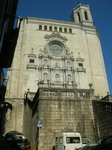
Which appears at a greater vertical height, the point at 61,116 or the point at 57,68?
the point at 57,68

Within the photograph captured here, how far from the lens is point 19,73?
28.9 meters

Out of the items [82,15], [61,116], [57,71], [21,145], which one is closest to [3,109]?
[57,71]

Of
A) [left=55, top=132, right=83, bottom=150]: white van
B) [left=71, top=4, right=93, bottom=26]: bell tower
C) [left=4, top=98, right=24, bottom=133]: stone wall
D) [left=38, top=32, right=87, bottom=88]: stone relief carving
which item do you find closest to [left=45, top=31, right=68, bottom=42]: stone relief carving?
[left=38, top=32, right=87, bottom=88]: stone relief carving

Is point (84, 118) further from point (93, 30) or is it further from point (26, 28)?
A: point (93, 30)

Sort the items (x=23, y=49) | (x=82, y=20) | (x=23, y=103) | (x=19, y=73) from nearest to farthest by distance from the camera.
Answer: (x=23, y=103), (x=19, y=73), (x=23, y=49), (x=82, y=20)

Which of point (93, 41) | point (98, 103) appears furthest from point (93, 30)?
point (98, 103)

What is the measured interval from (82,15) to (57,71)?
17.1 m

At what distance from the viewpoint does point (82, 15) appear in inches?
1553

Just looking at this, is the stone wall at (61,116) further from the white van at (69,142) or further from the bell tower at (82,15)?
the bell tower at (82,15)

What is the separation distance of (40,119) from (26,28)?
24283mm

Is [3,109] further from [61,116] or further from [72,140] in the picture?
[72,140]

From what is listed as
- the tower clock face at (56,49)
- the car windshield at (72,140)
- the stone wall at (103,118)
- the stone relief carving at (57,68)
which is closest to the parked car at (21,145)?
the car windshield at (72,140)

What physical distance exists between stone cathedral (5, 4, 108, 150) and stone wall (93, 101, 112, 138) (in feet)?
2.25

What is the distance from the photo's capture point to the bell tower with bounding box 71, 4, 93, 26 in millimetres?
38781
